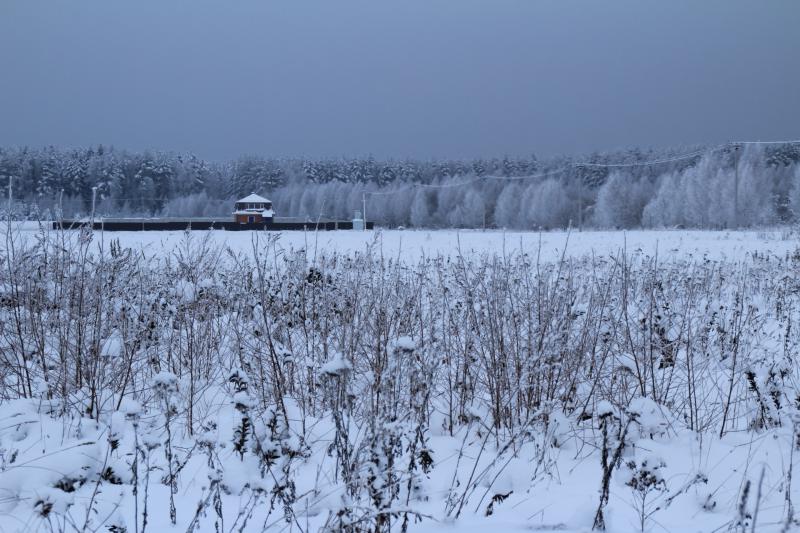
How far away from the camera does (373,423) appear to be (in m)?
2.62

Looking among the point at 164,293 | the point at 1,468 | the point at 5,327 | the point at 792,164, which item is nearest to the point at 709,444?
the point at 1,468

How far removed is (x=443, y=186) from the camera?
83750 mm

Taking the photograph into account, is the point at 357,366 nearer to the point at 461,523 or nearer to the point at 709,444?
the point at 461,523

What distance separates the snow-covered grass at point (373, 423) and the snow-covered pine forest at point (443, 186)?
57319 mm

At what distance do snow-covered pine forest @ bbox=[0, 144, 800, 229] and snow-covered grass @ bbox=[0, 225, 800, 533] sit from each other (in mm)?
57319

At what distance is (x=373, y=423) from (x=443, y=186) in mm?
82166

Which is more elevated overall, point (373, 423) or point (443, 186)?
point (443, 186)

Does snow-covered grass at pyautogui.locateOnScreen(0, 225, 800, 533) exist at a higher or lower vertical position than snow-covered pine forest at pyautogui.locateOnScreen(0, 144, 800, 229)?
lower

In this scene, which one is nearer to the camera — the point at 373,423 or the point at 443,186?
the point at 373,423

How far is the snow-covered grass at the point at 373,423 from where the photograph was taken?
284cm

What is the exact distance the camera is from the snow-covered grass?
2.84 m

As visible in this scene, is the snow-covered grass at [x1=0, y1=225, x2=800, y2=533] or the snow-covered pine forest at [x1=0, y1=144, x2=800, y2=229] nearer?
the snow-covered grass at [x1=0, y1=225, x2=800, y2=533]

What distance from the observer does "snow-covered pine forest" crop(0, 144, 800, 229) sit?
64188mm

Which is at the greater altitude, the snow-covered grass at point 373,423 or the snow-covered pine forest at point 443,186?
the snow-covered pine forest at point 443,186
